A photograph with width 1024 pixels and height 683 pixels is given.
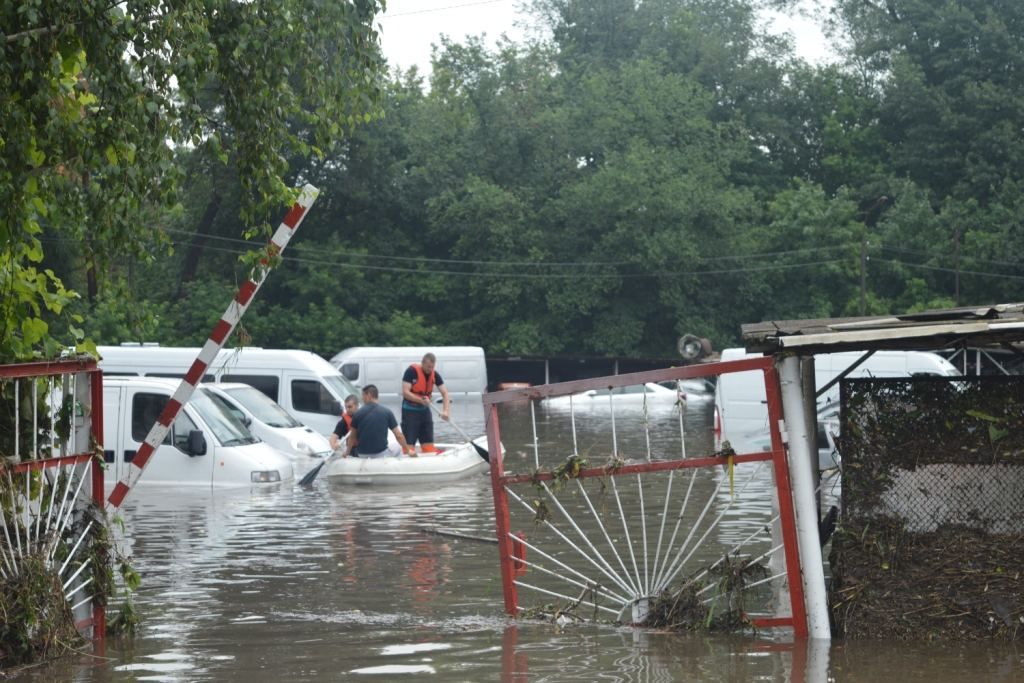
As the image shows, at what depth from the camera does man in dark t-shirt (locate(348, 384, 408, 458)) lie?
20.7 meters

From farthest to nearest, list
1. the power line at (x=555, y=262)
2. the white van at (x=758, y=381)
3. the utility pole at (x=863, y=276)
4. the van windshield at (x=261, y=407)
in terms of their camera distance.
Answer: the power line at (x=555, y=262), the utility pole at (x=863, y=276), the white van at (x=758, y=381), the van windshield at (x=261, y=407)

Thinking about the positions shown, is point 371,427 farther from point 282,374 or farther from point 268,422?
point 282,374

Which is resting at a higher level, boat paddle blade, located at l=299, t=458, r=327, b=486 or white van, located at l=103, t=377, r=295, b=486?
white van, located at l=103, t=377, r=295, b=486

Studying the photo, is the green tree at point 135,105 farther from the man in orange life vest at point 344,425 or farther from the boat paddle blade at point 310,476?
the man in orange life vest at point 344,425

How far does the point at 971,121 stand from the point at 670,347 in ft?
57.3

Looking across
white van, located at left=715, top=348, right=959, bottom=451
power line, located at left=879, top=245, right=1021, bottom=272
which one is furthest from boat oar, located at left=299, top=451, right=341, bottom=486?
power line, located at left=879, top=245, right=1021, bottom=272

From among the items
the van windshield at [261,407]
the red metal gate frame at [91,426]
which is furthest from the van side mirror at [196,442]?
the red metal gate frame at [91,426]

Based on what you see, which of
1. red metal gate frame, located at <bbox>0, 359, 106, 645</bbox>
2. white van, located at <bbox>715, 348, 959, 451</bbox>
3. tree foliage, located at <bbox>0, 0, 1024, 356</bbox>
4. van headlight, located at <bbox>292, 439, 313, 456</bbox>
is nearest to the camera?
red metal gate frame, located at <bbox>0, 359, 106, 645</bbox>

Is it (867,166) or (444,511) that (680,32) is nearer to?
(867,166)

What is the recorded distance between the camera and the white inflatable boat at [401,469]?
2036cm

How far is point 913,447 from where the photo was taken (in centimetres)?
880

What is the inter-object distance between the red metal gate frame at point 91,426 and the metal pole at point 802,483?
4.03 metres

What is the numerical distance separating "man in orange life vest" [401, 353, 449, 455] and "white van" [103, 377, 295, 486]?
2.95 m

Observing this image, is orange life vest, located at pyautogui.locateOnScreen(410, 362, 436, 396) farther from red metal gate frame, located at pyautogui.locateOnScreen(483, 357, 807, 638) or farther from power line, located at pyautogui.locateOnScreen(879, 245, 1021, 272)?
power line, located at pyautogui.locateOnScreen(879, 245, 1021, 272)
